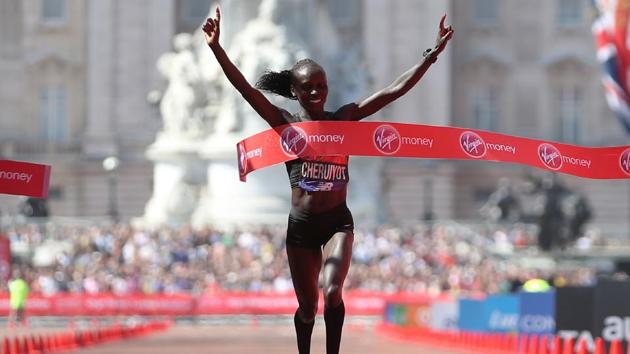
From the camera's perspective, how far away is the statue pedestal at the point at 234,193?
2208 inches

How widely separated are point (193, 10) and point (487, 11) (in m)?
13.1

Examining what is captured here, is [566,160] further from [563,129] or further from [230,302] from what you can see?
[563,129]

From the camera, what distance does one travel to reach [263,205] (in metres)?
56.4

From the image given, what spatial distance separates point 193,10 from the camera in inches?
3551

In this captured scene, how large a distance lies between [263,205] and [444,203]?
29.7m

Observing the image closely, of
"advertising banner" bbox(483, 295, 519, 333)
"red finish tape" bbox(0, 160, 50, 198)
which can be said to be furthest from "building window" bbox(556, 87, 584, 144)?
"red finish tape" bbox(0, 160, 50, 198)

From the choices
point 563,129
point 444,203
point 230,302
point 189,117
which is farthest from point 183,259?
point 563,129

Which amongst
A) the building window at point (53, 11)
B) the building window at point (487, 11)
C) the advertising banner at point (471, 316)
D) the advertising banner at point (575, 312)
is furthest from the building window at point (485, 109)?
the advertising banner at point (575, 312)

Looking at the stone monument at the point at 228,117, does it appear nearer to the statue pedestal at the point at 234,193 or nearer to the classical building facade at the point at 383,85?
the statue pedestal at the point at 234,193

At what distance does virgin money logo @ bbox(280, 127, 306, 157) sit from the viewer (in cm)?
1290

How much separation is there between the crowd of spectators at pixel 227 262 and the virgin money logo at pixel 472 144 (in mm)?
29542

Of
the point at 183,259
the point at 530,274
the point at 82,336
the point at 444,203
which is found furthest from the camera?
the point at 444,203

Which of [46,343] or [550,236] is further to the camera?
[550,236]

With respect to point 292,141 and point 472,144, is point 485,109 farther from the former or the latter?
point 292,141
